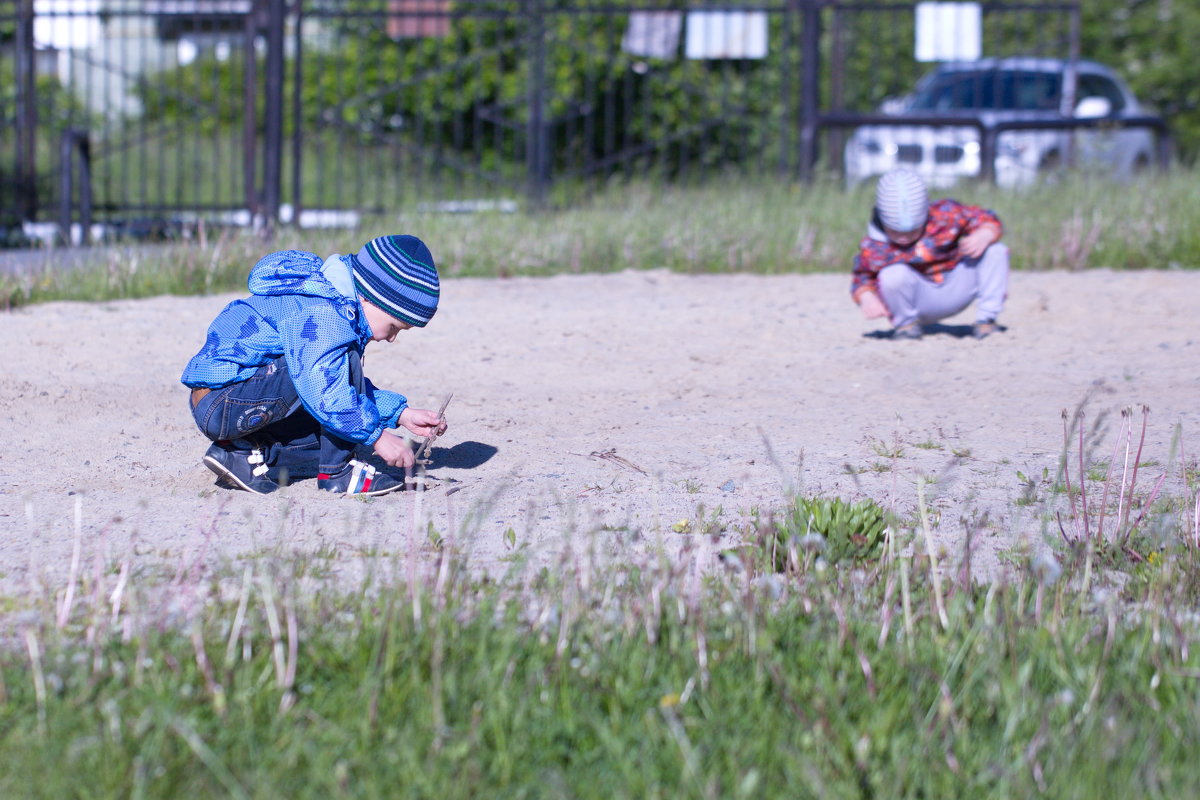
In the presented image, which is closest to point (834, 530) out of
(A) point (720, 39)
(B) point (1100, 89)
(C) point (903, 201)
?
(C) point (903, 201)

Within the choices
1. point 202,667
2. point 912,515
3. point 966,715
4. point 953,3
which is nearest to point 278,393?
point 202,667

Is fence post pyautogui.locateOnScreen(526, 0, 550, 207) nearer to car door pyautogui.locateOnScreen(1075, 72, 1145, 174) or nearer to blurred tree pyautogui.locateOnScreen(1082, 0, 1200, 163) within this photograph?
car door pyautogui.locateOnScreen(1075, 72, 1145, 174)

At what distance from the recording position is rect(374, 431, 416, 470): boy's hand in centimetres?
344

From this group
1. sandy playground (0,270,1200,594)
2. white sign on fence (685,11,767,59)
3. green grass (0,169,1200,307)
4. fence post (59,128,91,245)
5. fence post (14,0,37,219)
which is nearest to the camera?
sandy playground (0,270,1200,594)

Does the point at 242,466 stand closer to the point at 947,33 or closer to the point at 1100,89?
the point at 947,33

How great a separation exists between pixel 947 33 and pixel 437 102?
176 inches

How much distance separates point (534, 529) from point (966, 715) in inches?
53.7

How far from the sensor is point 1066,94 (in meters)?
13.4

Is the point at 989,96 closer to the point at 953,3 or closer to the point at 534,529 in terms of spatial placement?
the point at 953,3

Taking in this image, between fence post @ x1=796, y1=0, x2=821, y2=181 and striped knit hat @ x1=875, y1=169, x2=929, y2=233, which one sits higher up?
fence post @ x1=796, y1=0, x2=821, y2=181

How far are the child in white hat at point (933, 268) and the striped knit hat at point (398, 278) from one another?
8.71 ft

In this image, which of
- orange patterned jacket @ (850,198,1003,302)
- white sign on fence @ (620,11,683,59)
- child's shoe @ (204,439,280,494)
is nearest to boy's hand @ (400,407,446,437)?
child's shoe @ (204,439,280,494)

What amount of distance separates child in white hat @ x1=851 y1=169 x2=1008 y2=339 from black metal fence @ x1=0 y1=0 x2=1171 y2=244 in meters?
4.35

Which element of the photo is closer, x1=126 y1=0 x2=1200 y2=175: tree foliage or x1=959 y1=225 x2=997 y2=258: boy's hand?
x1=959 y1=225 x2=997 y2=258: boy's hand
